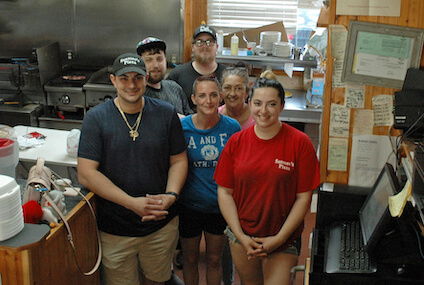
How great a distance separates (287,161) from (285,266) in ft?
1.57

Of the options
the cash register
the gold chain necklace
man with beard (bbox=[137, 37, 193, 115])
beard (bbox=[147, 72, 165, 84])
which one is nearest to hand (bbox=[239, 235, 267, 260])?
the cash register

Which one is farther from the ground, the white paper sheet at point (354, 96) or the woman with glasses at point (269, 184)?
the white paper sheet at point (354, 96)

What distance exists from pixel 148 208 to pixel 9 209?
703mm

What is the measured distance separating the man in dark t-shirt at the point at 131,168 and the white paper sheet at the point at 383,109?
0.94 metres

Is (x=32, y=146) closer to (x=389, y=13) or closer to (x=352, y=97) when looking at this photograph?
(x=352, y=97)

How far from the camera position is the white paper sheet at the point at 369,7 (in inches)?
88.1

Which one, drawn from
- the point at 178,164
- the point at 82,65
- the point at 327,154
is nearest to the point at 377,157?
the point at 327,154

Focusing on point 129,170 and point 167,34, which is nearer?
point 129,170

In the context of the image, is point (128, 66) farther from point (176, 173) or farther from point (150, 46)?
point (150, 46)

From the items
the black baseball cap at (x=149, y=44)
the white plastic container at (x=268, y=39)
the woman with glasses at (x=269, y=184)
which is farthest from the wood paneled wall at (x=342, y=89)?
the white plastic container at (x=268, y=39)

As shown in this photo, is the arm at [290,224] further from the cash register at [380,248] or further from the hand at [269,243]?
the cash register at [380,248]

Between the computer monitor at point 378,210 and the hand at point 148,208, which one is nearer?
the computer monitor at point 378,210

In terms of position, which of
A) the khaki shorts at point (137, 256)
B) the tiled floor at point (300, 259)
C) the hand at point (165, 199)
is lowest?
the tiled floor at point (300, 259)

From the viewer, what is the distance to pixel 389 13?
7.36 feet
